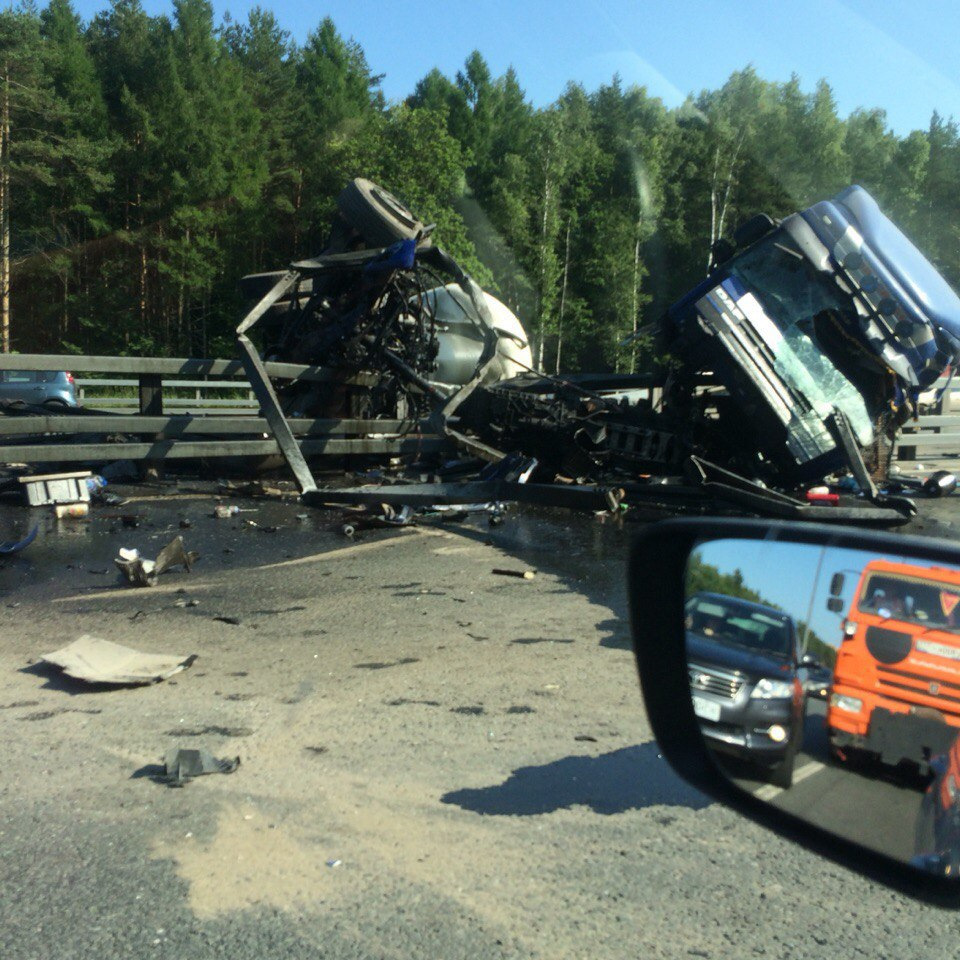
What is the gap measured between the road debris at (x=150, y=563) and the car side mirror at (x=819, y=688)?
5.16 meters

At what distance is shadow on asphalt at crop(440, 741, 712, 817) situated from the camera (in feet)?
10.5

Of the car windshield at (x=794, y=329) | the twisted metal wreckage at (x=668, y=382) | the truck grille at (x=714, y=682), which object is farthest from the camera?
the car windshield at (x=794, y=329)

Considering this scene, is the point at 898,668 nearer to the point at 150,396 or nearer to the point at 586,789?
the point at 586,789

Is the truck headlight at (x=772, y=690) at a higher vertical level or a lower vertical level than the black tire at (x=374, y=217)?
lower

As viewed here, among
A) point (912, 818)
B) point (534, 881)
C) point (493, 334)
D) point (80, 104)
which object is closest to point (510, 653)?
point (534, 881)

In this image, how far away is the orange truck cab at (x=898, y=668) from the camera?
126 centimetres

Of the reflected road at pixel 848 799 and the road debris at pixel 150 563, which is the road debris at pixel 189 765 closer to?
the reflected road at pixel 848 799

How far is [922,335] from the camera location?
27.1ft

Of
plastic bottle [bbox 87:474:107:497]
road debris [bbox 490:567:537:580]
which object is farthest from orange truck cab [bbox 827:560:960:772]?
plastic bottle [bbox 87:474:107:497]

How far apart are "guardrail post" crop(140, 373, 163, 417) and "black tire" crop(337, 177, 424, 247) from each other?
9.09 feet

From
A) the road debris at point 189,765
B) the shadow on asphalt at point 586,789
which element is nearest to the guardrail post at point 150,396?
the road debris at point 189,765

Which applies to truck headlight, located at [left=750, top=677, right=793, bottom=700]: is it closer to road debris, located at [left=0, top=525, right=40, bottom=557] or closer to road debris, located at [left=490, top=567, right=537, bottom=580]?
road debris, located at [left=490, top=567, right=537, bottom=580]

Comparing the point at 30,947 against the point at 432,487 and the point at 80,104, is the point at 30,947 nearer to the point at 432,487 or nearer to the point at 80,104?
the point at 432,487

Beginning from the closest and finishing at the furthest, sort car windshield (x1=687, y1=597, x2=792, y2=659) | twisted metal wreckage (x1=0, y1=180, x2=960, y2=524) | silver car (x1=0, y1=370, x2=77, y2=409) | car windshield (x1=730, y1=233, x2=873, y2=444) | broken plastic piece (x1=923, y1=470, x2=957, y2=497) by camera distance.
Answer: car windshield (x1=687, y1=597, x2=792, y2=659), twisted metal wreckage (x1=0, y1=180, x2=960, y2=524), car windshield (x1=730, y1=233, x2=873, y2=444), broken plastic piece (x1=923, y1=470, x2=957, y2=497), silver car (x1=0, y1=370, x2=77, y2=409)
